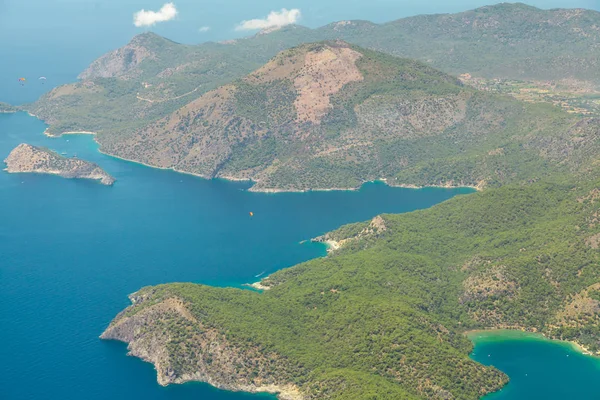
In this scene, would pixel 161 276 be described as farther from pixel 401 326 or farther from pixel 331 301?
pixel 401 326

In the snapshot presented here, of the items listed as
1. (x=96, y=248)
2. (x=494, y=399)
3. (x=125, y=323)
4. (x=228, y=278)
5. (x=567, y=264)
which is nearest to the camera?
(x=494, y=399)

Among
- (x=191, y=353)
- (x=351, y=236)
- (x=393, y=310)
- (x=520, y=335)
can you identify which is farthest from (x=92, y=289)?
(x=520, y=335)

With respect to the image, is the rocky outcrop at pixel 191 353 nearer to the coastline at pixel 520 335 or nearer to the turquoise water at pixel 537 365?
the turquoise water at pixel 537 365

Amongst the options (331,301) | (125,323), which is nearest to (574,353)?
(331,301)

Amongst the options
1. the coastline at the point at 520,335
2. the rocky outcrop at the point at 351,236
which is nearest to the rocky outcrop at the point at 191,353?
the coastline at the point at 520,335

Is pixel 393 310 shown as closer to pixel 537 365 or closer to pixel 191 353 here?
pixel 537 365

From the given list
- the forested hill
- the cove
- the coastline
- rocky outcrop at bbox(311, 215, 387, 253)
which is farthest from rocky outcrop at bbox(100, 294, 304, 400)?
rocky outcrop at bbox(311, 215, 387, 253)
